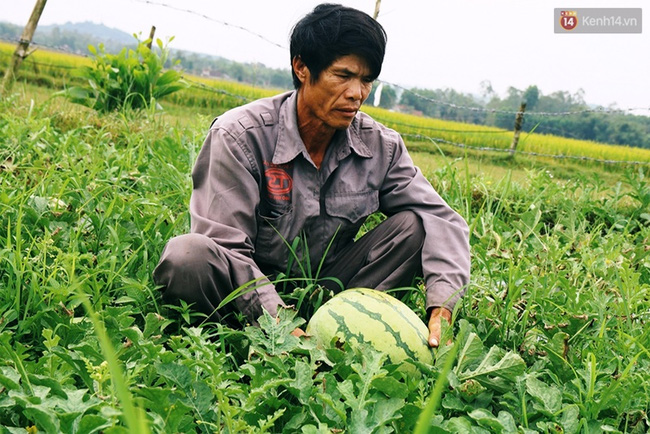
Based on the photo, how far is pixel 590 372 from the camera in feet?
6.51

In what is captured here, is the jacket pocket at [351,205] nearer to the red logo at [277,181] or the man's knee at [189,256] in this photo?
the red logo at [277,181]

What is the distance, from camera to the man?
2.43 metres

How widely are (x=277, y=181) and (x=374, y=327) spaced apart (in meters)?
0.79

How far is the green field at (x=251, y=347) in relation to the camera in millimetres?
1688

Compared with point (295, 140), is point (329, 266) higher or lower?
lower

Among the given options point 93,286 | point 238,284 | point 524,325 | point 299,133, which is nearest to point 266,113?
point 299,133

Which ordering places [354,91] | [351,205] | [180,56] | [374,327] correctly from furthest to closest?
[180,56] → [351,205] → [354,91] → [374,327]

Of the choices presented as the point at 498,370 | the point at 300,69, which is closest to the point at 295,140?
the point at 300,69

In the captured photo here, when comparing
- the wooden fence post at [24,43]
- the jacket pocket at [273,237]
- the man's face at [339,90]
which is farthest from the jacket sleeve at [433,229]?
the wooden fence post at [24,43]

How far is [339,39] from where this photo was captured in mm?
2580

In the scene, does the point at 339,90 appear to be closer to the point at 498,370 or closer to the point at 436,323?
the point at 436,323

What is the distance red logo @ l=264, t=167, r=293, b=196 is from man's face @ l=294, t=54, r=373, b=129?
0.27 metres

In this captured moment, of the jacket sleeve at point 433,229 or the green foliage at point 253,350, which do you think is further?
the jacket sleeve at point 433,229

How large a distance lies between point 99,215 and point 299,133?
0.94m
